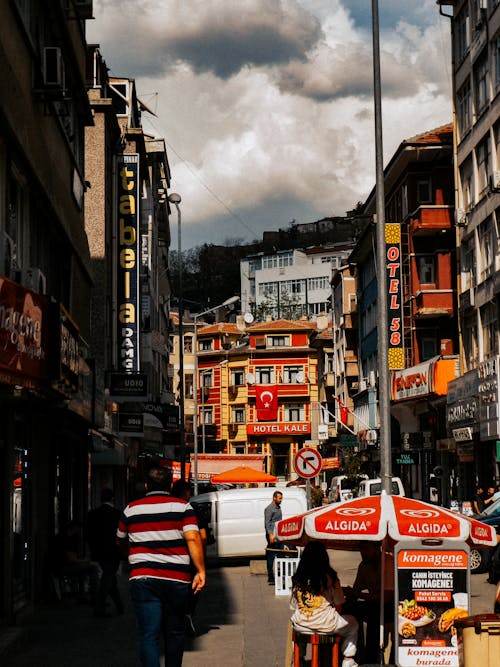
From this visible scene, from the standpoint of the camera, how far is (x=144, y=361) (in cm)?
5300

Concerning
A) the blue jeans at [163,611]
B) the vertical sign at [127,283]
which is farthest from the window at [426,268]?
the blue jeans at [163,611]

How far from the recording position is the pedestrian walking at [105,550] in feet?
60.4

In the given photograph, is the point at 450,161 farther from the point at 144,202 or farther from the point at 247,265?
the point at 247,265

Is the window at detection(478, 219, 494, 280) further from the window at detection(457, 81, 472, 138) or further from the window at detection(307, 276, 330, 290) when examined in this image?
the window at detection(307, 276, 330, 290)

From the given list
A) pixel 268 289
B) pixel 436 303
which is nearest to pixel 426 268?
pixel 436 303

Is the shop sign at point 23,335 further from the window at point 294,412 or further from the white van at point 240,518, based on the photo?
the window at point 294,412

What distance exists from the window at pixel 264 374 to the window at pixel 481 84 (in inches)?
2424

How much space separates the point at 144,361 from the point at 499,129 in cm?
1853

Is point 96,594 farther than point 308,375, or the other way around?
point 308,375

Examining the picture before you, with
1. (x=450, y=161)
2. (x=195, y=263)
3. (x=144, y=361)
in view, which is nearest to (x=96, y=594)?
(x=144, y=361)

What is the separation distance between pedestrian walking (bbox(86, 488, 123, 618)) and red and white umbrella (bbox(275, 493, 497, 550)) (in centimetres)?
749

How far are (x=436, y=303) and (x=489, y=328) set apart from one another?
761 cm

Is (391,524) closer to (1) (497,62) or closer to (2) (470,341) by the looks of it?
(1) (497,62)

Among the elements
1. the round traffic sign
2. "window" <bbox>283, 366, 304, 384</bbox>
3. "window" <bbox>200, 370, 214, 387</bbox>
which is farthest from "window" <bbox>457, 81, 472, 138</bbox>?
"window" <bbox>200, 370, 214, 387</bbox>
